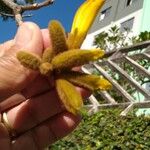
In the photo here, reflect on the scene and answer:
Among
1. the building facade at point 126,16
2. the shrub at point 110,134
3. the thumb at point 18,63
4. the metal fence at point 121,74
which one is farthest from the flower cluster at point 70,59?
the building facade at point 126,16

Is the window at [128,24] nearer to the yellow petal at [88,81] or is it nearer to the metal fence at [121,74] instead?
the metal fence at [121,74]

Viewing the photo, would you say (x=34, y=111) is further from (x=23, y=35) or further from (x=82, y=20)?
(x=82, y=20)

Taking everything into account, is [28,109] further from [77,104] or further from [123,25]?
[123,25]

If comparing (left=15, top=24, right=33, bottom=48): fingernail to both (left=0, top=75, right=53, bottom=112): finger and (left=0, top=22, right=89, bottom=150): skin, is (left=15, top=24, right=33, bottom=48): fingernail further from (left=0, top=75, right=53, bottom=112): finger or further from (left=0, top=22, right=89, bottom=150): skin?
(left=0, top=75, right=53, bottom=112): finger

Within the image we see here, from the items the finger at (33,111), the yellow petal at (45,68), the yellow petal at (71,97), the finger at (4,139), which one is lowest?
the finger at (4,139)

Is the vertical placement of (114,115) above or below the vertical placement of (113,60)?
below

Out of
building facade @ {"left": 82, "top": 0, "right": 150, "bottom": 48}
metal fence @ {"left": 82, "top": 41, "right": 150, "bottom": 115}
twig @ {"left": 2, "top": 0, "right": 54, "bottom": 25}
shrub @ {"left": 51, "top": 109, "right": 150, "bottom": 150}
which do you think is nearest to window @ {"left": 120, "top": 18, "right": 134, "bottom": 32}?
building facade @ {"left": 82, "top": 0, "right": 150, "bottom": 48}

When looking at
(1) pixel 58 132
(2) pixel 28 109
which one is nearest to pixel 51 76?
(2) pixel 28 109
